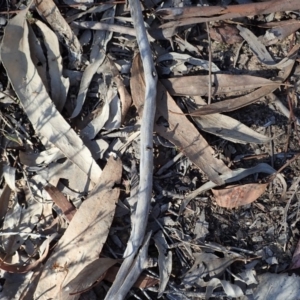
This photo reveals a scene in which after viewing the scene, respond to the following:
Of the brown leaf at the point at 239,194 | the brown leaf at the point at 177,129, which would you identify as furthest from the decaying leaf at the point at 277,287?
the brown leaf at the point at 177,129

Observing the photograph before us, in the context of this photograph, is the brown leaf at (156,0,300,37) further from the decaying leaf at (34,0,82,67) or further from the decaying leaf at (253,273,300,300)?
the decaying leaf at (253,273,300,300)

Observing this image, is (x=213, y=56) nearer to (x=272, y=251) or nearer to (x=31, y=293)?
(x=272, y=251)

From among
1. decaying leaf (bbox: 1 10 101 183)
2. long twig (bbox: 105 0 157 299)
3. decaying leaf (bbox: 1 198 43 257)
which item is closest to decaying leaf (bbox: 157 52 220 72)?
long twig (bbox: 105 0 157 299)

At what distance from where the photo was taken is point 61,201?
223 cm

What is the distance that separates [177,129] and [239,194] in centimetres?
35

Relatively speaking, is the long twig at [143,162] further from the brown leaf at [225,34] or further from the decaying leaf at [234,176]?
the brown leaf at [225,34]

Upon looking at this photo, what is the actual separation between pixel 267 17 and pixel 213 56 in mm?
274

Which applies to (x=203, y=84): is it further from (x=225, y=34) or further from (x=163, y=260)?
(x=163, y=260)

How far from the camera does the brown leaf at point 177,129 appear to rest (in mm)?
2201

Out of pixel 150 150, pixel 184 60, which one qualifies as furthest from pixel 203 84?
pixel 150 150

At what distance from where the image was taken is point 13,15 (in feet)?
7.41

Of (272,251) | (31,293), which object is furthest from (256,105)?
(31,293)

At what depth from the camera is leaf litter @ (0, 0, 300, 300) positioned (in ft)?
7.09

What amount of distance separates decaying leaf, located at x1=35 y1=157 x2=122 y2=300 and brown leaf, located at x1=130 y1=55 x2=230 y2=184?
254mm
